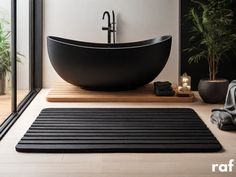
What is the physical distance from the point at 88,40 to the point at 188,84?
5.15 feet

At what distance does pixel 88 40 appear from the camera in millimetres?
5473

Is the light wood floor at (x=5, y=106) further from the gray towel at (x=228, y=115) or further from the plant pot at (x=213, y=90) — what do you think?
the plant pot at (x=213, y=90)

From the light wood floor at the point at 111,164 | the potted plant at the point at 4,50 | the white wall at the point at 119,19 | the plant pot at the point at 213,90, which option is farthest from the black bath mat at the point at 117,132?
the white wall at the point at 119,19

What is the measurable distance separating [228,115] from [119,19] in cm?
249

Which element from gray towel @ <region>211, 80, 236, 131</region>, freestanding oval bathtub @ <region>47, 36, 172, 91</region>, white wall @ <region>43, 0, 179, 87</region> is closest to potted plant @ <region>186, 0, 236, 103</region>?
freestanding oval bathtub @ <region>47, 36, 172, 91</region>

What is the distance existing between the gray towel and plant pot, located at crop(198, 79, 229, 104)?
2.32ft

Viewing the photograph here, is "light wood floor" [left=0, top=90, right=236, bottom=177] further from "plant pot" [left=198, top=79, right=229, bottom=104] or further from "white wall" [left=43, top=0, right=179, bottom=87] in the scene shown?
"white wall" [left=43, top=0, right=179, bottom=87]

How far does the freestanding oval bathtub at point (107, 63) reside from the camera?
4.41 metres

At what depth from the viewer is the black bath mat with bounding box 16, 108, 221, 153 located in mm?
2777

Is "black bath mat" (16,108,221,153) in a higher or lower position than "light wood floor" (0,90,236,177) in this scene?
higher

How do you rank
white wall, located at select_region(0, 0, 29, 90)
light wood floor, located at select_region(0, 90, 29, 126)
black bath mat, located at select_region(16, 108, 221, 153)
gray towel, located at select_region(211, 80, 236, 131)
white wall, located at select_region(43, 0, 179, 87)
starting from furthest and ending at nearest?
1. white wall, located at select_region(43, 0, 179, 87)
2. white wall, located at select_region(0, 0, 29, 90)
3. light wood floor, located at select_region(0, 90, 29, 126)
4. gray towel, located at select_region(211, 80, 236, 131)
5. black bath mat, located at select_region(16, 108, 221, 153)

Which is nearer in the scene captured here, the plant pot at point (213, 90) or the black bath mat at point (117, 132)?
the black bath mat at point (117, 132)

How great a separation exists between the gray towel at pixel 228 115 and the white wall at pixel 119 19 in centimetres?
193

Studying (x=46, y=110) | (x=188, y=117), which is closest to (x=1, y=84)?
(x=46, y=110)
